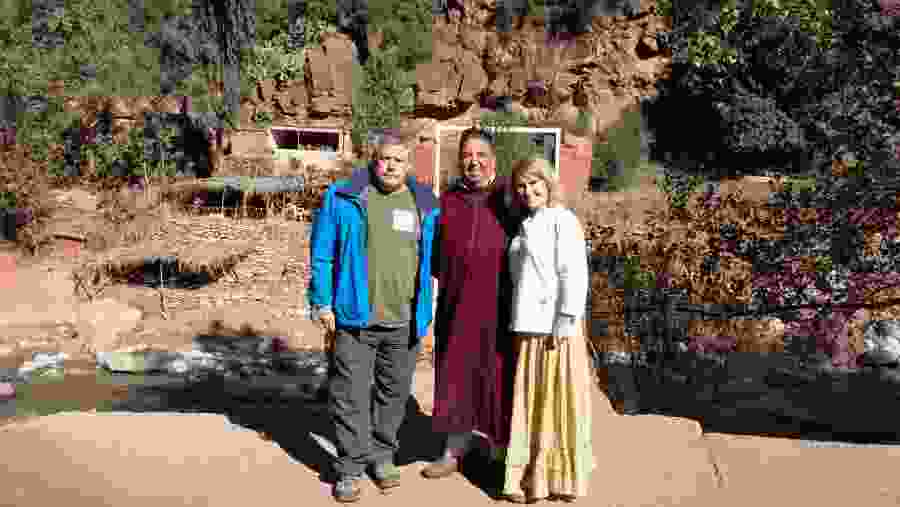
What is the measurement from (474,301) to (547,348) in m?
0.34

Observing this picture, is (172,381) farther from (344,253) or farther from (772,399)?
(344,253)

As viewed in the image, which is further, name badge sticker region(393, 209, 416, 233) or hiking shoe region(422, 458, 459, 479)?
hiking shoe region(422, 458, 459, 479)

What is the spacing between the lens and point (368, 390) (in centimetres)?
310

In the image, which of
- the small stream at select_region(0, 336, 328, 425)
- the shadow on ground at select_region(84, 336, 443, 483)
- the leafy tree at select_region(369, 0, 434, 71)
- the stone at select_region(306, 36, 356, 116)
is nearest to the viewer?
the shadow on ground at select_region(84, 336, 443, 483)

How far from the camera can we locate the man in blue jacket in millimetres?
2988

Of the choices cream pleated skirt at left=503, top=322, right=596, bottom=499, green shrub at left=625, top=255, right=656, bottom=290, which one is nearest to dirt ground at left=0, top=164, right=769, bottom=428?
green shrub at left=625, top=255, right=656, bottom=290

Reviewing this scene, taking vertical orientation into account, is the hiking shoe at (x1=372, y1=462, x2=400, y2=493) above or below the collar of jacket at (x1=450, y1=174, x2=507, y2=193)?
below

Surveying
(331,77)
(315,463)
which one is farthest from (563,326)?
(331,77)

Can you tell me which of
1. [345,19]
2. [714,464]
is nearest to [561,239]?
[714,464]

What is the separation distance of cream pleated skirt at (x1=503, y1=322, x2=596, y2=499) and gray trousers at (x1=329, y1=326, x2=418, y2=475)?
49 cm

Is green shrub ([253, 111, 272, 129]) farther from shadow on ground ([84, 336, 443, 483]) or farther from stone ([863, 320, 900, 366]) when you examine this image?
stone ([863, 320, 900, 366])

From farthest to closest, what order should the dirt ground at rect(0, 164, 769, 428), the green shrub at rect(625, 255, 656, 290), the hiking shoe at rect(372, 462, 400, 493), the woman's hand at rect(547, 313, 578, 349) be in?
the dirt ground at rect(0, 164, 769, 428) → the green shrub at rect(625, 255, 656, 290) → the hiking shoe at rect(372, 462, 400, 493) → the woman's hand at rect(547, 313, 578, 349)

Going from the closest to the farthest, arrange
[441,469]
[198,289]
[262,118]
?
[441,469] < [198,289] < [262,118]

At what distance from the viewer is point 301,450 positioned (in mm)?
3555
